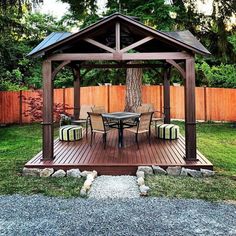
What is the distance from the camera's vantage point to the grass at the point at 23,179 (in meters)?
4.67

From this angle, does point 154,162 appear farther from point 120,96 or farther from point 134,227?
point 120,96

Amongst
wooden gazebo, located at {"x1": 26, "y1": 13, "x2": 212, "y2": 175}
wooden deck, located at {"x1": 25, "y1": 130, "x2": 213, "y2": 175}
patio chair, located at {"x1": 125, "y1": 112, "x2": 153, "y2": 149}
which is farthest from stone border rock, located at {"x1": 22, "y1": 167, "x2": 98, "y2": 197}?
patio chair, located at {"x1": 125, "y1": 112, "x2": 153, "y2": 149}

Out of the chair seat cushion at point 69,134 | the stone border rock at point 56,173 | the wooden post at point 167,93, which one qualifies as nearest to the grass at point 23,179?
the stone border rock at point 56,173

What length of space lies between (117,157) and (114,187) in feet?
4.26

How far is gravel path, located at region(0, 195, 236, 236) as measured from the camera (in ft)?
10.7

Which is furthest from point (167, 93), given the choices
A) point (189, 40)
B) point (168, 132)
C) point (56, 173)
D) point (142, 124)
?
point (56, 173)

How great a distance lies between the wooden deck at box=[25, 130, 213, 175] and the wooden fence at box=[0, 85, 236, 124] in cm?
649

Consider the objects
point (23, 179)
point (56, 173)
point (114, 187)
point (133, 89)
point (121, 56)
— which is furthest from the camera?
point (133, 89)

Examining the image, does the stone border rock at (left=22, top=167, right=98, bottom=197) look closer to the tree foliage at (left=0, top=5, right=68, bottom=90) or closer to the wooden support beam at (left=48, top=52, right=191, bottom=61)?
the wooden support beam at (left=48, top=52, right=191, bottom=61)

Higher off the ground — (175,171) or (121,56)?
(121,56)

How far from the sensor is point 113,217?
3645 mm

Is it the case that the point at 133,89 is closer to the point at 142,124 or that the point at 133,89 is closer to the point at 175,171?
the point at 142,124

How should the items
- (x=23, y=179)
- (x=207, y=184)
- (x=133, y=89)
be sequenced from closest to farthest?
1. (x=207, y=184)
2. (x=23, y=179)
3. (x=133, y=89)

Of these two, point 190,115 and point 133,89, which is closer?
point 190,115
